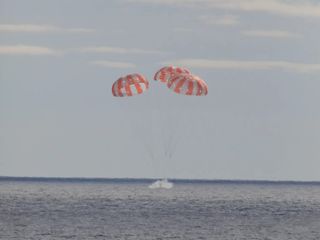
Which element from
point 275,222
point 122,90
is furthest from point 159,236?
point 275,222

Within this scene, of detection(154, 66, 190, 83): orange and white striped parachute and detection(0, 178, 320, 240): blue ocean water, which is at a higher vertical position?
detection(154, 66, 190, 83): orange and white striped parachute

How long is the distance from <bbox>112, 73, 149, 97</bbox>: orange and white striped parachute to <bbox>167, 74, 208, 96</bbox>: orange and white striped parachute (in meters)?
2.24

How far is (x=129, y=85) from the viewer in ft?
252

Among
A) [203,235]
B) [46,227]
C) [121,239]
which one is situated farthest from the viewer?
[46,227]

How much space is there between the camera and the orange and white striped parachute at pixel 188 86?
73.8 metres

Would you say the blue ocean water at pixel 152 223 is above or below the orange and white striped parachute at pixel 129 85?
below

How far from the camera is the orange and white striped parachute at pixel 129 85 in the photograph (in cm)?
7650

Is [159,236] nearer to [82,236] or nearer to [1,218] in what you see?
[82,236]

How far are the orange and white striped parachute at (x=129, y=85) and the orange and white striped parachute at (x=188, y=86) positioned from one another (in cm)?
224

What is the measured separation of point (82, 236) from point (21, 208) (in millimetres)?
38018

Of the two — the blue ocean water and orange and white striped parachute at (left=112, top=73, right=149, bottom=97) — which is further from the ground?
orange and white striped parachute at (left=112, top=73, right=149, bottom=97)

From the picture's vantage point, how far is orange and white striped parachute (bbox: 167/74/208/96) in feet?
242

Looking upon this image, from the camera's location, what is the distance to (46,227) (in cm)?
8175

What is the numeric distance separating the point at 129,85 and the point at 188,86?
460 cm
